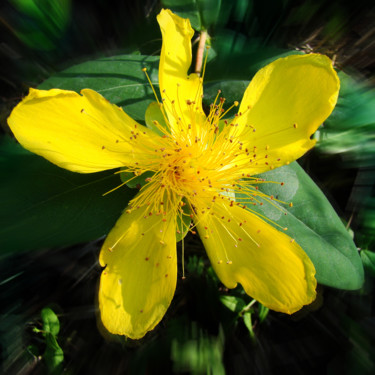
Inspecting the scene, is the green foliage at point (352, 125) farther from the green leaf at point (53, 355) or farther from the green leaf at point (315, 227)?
the green leaf at point (53, 355)

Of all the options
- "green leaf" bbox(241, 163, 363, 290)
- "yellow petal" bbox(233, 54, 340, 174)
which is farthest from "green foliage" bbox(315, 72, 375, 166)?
"yellow petal" bbox(233, 54, 340, 174)

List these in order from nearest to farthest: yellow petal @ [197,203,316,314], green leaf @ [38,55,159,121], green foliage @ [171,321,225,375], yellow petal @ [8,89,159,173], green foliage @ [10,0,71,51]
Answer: yellow petal @ [8,89,159,173] < yellow petal @ [197,203,316,314] < green leaf @ [38,55,159,121] < green foliage @ [10,0,71,51] < green foliage @ [171,321,225,375]

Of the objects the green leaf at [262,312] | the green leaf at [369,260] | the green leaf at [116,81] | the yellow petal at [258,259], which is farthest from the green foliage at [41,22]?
the green leaf at [369,260]

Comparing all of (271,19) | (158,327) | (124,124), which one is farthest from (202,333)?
(271,19)

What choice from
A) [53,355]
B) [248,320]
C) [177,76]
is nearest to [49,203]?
[177,76]

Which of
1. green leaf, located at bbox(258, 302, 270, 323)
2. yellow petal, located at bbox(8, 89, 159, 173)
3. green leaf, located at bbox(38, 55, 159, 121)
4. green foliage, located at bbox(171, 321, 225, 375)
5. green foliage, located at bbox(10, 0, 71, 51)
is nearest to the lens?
yellow petal, located at bbox(8, 89, 159, 173)

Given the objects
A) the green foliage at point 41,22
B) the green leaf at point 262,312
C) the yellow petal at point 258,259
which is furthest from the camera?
the green leaf at point 262,312

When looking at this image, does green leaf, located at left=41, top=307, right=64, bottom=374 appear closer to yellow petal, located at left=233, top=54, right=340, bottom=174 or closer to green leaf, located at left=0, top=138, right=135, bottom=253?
green leaf, located at left=0, top=138, right=135, bottom=253
